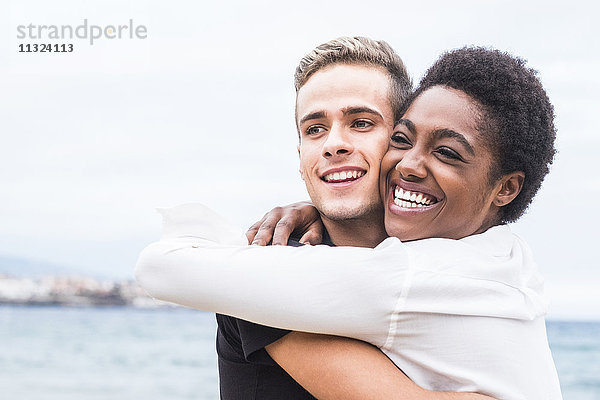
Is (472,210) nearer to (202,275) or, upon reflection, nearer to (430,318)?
(430,318)

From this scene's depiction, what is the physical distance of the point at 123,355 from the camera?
2011 cm

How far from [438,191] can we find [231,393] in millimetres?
898

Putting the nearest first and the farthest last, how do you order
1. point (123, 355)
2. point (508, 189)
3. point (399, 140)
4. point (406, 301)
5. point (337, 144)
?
point (406, 301) → point (508, 189) → point (399, 140) → point (337, 144) → point (123, 355)

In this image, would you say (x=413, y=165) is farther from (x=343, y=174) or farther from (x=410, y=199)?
(x=343, y=174)

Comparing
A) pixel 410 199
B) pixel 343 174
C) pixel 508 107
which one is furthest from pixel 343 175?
pixel 508 107

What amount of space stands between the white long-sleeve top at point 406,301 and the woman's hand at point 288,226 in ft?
1.61

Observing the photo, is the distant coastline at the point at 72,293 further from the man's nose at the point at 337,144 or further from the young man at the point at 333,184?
the man's nose at the point at 337,144

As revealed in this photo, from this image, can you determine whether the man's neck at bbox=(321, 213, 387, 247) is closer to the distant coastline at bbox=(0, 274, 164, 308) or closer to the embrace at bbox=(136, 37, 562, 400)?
the embrace at bbox=(136, 37, 562, 400)

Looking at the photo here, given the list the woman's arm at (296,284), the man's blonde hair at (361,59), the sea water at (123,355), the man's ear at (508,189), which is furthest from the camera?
the sea water at (123,355)

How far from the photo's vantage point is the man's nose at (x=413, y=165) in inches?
93.5

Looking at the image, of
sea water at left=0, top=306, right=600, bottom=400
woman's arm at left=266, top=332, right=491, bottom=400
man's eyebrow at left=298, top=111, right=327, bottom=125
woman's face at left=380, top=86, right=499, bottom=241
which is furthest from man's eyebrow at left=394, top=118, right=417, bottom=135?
sea water at left=0, top=306, right=600, bottom=400

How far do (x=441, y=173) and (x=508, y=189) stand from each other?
25cm

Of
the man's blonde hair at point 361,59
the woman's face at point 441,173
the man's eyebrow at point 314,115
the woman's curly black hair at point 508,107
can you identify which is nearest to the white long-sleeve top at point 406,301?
the woman's face at point 441,173

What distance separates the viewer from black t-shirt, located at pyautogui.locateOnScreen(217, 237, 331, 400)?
216cm
